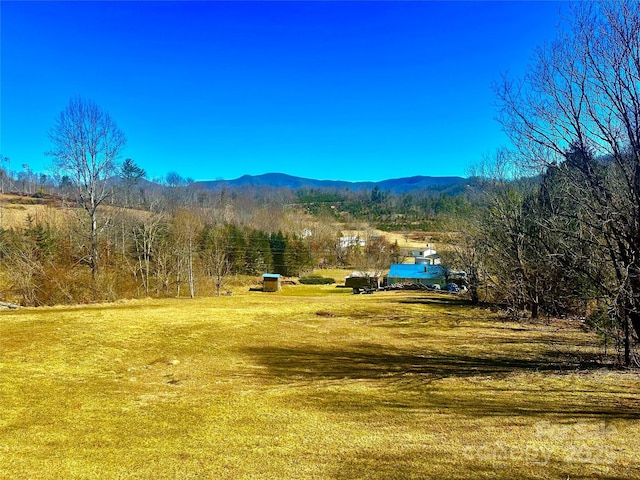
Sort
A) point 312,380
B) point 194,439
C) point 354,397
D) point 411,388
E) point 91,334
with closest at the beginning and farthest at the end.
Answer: point 194,439 < point 354,397 < point 411,388 < point 312,380 < point 91,334

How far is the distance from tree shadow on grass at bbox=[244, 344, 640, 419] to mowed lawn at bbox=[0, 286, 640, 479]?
0.13ft

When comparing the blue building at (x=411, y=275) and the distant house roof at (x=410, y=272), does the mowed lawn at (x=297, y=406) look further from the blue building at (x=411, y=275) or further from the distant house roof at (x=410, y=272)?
the distant house roof at (x=410, y=272)

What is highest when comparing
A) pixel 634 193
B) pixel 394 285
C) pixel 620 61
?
pixel 620 61

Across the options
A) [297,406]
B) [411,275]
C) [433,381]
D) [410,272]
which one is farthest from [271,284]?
[297,406]

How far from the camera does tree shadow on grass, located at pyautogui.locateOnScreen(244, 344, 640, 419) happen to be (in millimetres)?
5910

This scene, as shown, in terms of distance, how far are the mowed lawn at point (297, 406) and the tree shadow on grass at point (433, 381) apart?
0.13ft

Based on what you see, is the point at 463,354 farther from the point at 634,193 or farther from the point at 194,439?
the point at 194,439

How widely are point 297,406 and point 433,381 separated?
2.73 metres

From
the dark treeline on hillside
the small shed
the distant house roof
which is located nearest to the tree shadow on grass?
the dark treeline on hillside

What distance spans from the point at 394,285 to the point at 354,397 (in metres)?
38.2

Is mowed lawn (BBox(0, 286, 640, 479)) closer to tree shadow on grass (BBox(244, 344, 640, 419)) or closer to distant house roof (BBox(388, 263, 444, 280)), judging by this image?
tree shadow on grass (BBox(244, 344, 640, 419))

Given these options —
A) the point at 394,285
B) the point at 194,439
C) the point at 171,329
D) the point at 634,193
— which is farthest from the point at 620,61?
the point at 394,285

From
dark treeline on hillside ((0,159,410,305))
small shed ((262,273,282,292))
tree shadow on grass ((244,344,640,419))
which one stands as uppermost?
dark treeline on hillside ((0,159,410,305))

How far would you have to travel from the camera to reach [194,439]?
473 cm
